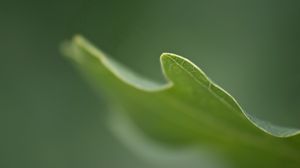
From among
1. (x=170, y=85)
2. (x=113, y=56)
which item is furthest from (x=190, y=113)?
(x=113, y=56)

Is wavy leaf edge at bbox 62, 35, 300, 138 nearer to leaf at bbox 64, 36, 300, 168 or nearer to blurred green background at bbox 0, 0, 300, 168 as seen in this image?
leaf at bbox 64, 36, 300, 168

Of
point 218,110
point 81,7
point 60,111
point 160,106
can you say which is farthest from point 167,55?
point 60,111

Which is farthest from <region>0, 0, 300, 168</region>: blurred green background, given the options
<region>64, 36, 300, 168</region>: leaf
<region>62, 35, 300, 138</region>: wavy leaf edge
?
<region>62, 35, 300, 138</region>: wavy leaf edge

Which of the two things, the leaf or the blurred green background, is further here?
the blurred green background

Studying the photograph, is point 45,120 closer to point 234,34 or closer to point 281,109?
point 234,34

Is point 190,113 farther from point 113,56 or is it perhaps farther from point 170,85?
point 113,56

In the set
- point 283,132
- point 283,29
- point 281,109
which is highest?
point 283,29
